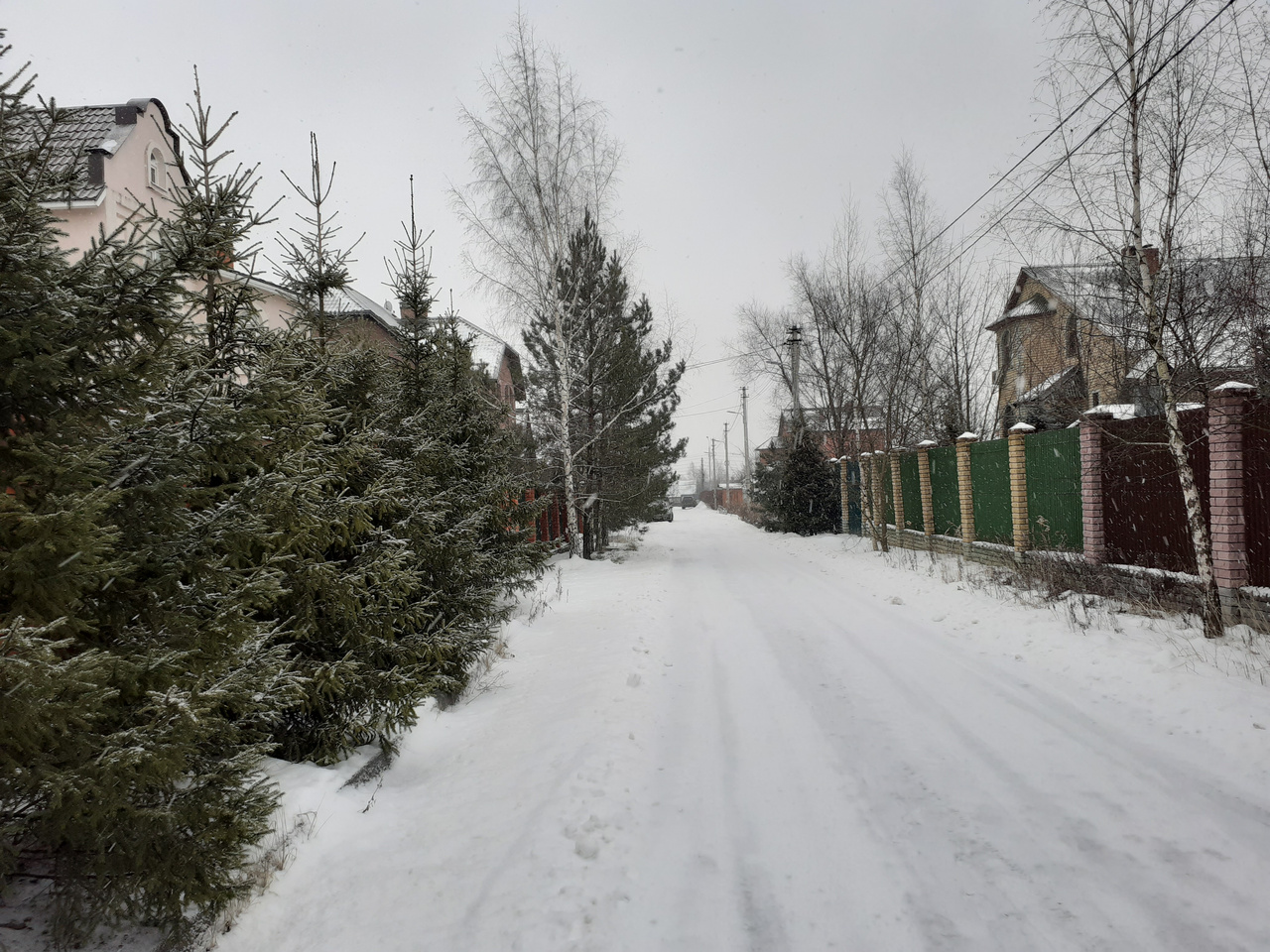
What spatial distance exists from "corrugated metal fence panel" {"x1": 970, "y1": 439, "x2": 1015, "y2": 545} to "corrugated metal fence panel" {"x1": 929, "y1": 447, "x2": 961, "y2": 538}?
89 centimetres

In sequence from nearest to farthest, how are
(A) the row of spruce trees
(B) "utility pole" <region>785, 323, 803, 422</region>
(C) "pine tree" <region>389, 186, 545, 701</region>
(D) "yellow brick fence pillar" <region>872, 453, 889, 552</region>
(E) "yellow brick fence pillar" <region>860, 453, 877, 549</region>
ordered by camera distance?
1. (A) the row of spruce trees
2. (C) "pine tree" <region>389, 186, 545, 701</region>
3. (D) "yellow brick fence pillar" <region>872, 453, 889, 552</region>
4. (E) "yellow brick fence pillar" <region>860, 453, 877, 549</region>
5. (B) "utility pole" <region>785, 323, 803, 422</region>

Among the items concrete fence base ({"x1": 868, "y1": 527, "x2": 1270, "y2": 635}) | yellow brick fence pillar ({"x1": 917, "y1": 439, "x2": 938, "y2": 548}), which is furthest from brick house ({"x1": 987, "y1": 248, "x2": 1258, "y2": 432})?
yellow brick fence pillar ({"x1": 917, "y1": 439, "x2": 938, "y2": 548})

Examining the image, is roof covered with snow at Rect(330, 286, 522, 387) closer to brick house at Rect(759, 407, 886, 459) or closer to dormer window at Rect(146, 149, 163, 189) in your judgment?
dormer window at Rect(146, 149, 163, 189)

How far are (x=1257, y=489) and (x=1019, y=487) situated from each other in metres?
4.55

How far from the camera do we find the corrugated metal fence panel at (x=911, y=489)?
1656cm

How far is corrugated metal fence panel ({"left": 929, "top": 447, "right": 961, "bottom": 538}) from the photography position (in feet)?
47.4

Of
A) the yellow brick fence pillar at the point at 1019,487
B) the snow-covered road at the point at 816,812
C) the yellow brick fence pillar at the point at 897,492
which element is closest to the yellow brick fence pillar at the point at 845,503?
the yellow brick fence pillar at the point at 897,492

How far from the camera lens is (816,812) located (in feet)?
12.0

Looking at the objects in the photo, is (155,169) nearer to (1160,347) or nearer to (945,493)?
(1160,347)

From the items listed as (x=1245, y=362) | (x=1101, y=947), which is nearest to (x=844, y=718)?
(x=1101, y=947)

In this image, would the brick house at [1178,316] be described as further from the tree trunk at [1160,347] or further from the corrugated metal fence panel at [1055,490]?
Result: the corrugated metal fence panel at [1055,490]

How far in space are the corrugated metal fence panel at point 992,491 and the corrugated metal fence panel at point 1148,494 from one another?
2.48 meters

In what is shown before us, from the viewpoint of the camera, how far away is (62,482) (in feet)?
6.97

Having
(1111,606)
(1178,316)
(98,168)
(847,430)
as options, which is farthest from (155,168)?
(847,430)
